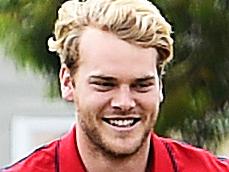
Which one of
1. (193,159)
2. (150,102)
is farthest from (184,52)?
(150,102)

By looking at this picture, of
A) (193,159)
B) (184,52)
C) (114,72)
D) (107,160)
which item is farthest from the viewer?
(184,52)

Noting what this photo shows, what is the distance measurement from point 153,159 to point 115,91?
0.26 m

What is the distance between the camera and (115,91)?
223cm

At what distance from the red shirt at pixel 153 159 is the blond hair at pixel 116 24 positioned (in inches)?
8.5

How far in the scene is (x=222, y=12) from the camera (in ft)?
11.9

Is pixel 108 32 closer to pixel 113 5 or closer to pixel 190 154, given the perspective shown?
pixel 113 5

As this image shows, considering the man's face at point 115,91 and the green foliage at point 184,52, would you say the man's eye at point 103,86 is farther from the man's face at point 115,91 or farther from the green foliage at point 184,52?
the green foliage at point 184,52

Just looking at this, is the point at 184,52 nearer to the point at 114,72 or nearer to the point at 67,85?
the point at 67,85

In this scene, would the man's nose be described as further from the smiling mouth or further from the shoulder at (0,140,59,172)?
the shoulder at (0,140,59,172)

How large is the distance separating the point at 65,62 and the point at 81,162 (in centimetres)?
23

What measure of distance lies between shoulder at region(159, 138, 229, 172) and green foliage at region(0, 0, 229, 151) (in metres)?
1.10

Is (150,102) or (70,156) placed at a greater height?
(150,102)

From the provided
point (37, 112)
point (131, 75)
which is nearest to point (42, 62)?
point (131, 75)

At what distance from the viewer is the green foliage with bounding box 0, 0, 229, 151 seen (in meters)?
3.61
